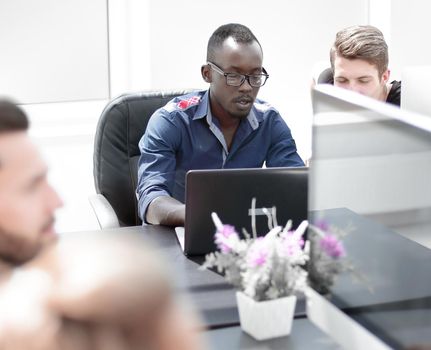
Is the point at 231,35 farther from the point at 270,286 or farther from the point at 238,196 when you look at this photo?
the point at 270,286

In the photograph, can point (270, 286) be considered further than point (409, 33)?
No

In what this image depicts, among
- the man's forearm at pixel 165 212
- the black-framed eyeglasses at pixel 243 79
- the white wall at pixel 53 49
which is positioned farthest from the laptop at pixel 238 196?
the white wall at pixel 53 49

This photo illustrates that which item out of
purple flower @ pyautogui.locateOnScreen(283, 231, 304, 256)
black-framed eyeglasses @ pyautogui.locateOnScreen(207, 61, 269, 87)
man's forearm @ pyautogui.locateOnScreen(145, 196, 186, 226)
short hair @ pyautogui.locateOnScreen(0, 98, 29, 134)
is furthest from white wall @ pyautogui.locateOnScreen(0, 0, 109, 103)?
short hair @ pyautogui.locateOnScreen(0, 98, 29, 134)

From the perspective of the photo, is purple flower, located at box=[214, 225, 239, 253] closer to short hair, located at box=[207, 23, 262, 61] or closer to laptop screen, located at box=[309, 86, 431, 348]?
laptop screen, located at box=[309, 86, 431, 348]

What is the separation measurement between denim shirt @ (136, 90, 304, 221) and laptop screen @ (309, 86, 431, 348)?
111 centimetres

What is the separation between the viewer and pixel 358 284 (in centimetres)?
125

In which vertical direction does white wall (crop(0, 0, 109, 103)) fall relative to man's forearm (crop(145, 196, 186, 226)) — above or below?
above

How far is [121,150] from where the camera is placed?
8.59ft

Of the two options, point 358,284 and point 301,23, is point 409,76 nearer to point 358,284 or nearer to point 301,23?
point 358,284

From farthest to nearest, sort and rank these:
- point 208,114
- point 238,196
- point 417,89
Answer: point 208,114 → point 238,196 → point 417,89

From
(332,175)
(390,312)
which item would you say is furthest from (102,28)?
(390,312)

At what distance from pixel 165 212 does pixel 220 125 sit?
504 mm

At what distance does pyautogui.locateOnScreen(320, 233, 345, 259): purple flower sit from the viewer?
1.31m

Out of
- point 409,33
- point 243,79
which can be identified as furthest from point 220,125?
point 409,33
